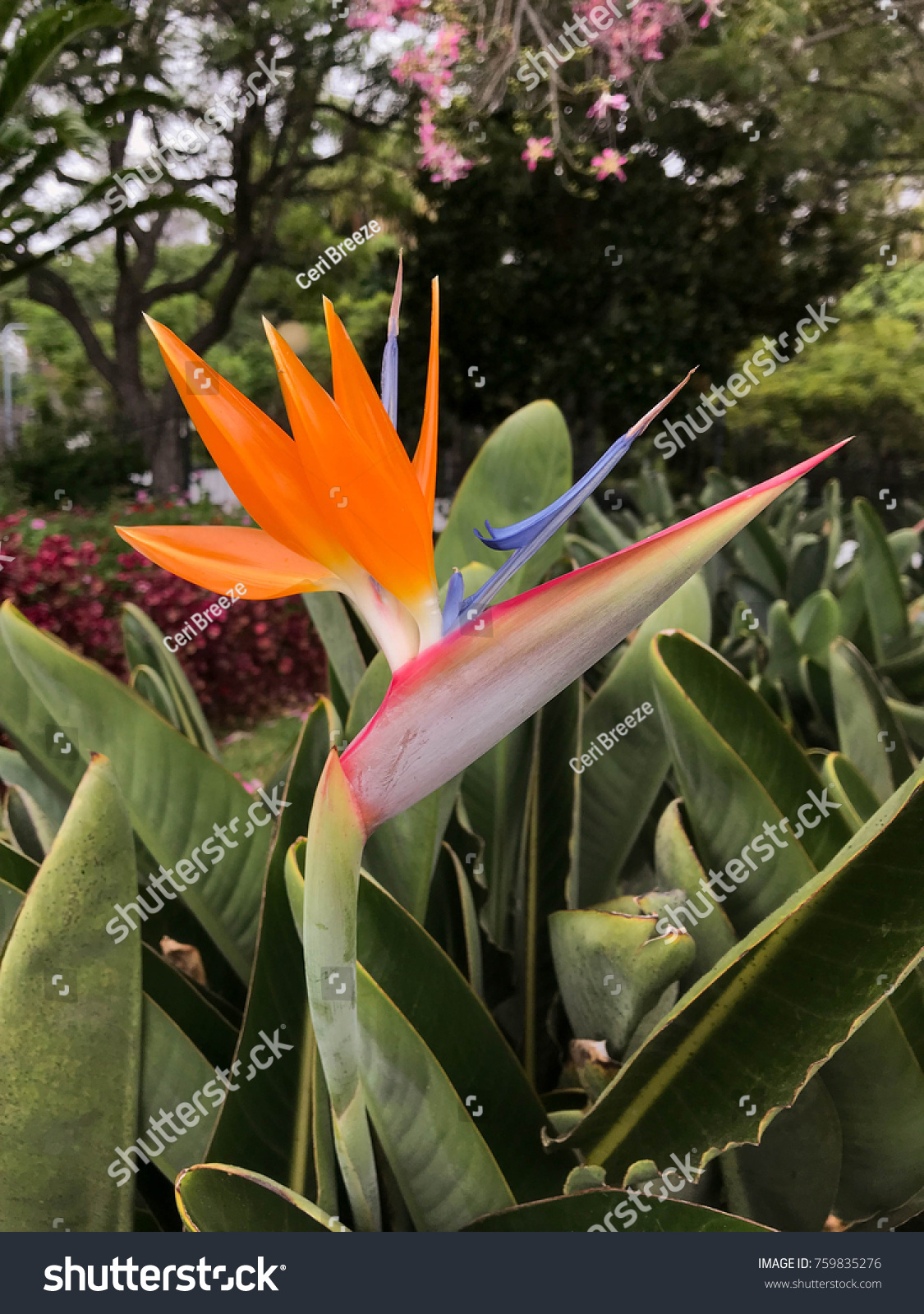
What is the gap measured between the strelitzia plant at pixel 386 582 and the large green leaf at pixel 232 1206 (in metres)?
0.10

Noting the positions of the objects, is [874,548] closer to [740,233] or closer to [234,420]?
[234,420]

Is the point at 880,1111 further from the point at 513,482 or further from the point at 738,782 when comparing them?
the point at 513,482

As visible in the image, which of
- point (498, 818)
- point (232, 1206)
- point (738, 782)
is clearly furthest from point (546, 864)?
point (232, 1206)

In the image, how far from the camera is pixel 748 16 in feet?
12.6

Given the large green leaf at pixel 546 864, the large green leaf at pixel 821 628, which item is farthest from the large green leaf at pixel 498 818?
the large green leaf at pixel 821 628

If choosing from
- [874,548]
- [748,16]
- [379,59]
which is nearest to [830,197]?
[748,16]

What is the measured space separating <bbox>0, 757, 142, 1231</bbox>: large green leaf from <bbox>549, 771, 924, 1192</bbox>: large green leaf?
0.19 m

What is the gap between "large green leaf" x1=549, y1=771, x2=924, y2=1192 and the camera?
1.05ft

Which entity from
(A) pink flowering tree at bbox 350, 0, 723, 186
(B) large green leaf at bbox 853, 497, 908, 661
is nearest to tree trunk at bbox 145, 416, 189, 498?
(A) pink flowering tree at bbox 350, 0, 723, 186

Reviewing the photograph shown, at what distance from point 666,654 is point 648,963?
156 mm

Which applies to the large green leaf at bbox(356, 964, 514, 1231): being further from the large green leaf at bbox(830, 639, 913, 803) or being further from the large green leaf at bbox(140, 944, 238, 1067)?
the large green leaf at bbox(830, 639, 913, 803)

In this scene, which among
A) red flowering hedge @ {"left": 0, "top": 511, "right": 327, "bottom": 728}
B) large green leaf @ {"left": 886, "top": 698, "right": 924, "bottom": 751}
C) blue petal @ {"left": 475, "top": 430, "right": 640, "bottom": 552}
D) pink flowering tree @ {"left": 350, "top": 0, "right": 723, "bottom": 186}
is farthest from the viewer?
pink flowering tree @ {"left": 350, "top": 0, "right": 723, "bottom": 186}

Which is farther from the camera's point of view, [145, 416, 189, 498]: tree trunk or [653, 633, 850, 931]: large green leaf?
[145, 416, 189, 498]: tree trunk

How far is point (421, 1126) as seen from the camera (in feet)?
1.11
